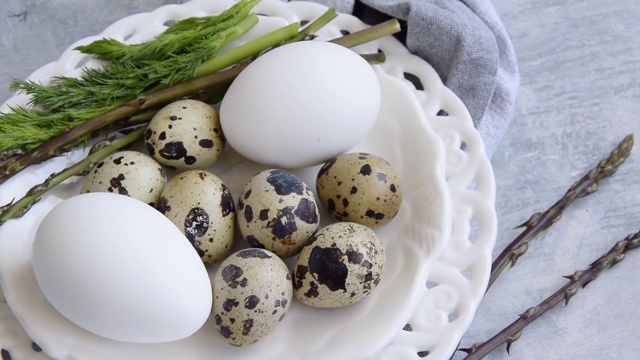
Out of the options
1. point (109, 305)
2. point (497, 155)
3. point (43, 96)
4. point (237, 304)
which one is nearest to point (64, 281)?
point (109, 305)

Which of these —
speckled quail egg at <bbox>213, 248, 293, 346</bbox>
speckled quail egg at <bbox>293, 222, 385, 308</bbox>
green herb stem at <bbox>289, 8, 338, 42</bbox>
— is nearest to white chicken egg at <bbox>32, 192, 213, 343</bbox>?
speckled quail egg at <bbox>213, 248, 293, 346</bbox>

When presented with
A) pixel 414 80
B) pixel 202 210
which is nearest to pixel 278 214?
pixel 202 210

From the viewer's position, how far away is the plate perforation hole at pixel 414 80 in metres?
1.36

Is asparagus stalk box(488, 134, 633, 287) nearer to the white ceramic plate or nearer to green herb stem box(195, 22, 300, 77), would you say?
the white ceramic plate

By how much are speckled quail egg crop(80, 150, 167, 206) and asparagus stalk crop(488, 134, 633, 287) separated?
0.54 meters

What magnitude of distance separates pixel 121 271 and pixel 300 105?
33 cm

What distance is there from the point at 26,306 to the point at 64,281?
0.41 feet

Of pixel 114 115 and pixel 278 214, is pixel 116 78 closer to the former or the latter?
pixel 114 115

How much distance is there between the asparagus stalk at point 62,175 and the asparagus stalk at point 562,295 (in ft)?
1.94

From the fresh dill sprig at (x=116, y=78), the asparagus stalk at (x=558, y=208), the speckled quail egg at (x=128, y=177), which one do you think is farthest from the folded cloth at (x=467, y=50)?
the speckled quail egg at (x=128, y=177)

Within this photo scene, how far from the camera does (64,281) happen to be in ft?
3.16

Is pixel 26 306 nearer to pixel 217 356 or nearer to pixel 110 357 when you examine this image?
pixel 110 357

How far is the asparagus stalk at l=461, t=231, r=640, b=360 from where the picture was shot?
48.1 inches

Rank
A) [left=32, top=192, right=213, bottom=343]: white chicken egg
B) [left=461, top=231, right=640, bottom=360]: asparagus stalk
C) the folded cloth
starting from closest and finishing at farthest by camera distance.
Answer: [left=32, top=192, right=213, bottom=343]: white chicken egg, [left=461, top=231, right=640, bottom=360]: asparagus stalk, the folded cloth
